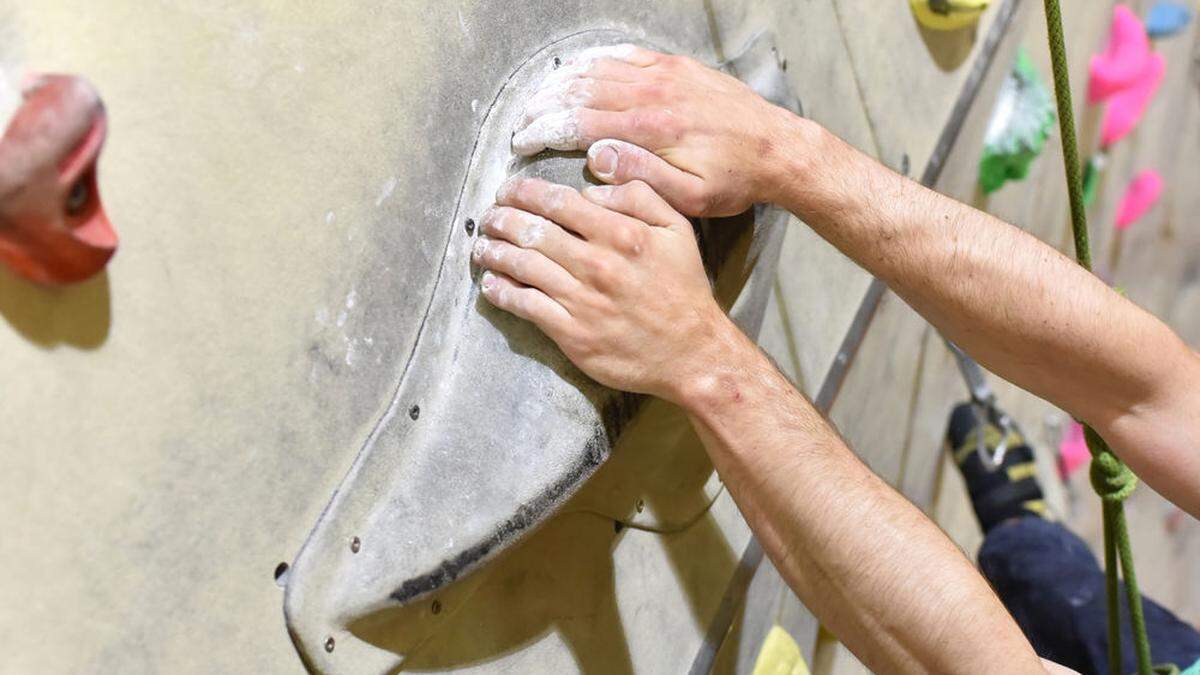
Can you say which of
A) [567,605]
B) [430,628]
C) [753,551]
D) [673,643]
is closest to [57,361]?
[430,628]

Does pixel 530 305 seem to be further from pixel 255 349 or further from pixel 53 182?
pixel 53 182

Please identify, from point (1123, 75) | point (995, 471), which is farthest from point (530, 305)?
point (1123, 75)

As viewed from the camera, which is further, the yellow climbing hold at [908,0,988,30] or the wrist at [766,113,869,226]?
the yellow climbing hold at [908,0,988,30]

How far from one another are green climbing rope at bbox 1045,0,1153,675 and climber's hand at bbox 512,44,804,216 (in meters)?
0.30

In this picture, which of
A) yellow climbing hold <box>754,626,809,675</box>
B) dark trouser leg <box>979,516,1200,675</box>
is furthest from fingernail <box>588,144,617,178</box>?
dark trouser leg <box>979,516,1200,675</box>

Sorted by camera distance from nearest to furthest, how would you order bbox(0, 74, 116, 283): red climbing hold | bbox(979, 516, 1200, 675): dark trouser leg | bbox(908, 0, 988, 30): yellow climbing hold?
bbox(0, 74, 116, 283): red climbing hold < bbox(908, 0, 988, 30): yellow climbing hold < bbox(979, 516, 1200, 675): dark trouser leg

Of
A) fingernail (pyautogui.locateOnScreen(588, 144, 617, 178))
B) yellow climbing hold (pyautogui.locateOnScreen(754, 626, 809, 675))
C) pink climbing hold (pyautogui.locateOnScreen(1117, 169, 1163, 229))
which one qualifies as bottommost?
pink climbing hold (pyautogui.locateOnScreen(1117, 169, 1163, 229))

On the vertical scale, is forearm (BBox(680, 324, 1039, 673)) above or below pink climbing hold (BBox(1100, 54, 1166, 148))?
above

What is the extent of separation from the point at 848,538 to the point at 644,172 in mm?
306

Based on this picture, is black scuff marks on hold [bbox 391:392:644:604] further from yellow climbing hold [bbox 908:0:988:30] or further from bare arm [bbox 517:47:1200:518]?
yellow climbing hold [bbox 908:0:988:30]

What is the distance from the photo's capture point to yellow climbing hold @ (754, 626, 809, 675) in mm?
1351

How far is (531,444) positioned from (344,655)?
0.19 meters

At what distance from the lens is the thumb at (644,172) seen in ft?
2.80

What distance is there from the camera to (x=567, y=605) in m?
0.97
